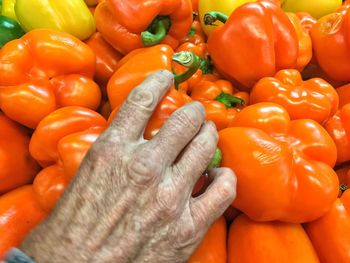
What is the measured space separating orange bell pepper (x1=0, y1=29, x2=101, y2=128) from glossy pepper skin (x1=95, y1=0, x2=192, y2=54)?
0.17 m

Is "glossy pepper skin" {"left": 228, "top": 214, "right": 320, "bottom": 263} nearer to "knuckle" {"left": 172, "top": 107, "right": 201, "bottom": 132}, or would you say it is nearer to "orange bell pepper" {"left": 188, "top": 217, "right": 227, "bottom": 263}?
"orange bell pepper" {"left": 188, "top": 217, "right": 227, "bottom": 263}

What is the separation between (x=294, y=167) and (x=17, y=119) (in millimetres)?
845

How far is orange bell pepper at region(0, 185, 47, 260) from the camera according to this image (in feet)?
3.99

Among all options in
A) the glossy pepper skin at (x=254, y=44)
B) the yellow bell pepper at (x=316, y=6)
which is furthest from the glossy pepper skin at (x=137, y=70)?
the yellow bell pepper at (x=316, y=6)

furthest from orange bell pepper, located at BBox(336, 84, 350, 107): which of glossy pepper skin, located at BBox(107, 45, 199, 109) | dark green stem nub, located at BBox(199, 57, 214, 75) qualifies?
glossy pepper skin, located at BBox(107, 45, 199, 109)

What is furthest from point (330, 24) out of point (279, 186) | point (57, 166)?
point (57, 166)

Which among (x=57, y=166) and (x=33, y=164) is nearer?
(x=57, y=166)

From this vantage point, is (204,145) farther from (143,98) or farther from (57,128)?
(57,128)

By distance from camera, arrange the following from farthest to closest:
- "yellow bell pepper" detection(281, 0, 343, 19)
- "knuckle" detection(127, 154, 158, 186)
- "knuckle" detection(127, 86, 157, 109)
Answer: "yellow bell pepper" detection(281, 0, 343, 19) < "knuckle" detection(127, 86, 157, 109) < "knuckle" detection(127, 154, 158, 186)

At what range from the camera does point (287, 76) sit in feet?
4.81

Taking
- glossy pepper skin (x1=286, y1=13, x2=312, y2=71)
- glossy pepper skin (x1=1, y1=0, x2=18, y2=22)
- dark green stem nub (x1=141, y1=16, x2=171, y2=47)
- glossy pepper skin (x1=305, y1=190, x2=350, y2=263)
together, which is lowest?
glossy pepper skin (x1=305, y1=190, x2=350, y2=263)

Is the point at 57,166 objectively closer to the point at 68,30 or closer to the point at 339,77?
the point at 68,30

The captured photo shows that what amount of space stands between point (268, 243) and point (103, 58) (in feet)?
3.04

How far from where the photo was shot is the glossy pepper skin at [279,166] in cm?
114
